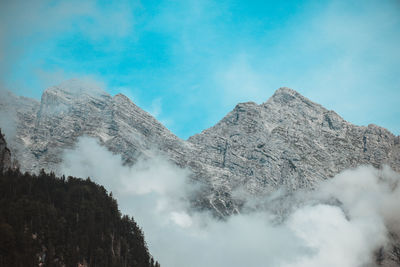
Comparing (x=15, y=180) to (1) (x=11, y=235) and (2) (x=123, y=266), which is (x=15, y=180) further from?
(2) (x=123, y=266)

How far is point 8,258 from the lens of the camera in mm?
152500

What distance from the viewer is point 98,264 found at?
189 m

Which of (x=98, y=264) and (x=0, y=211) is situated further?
(x=98, y=264)

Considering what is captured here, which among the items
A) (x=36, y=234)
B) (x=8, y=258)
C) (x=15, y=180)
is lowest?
(x=8, y=258)

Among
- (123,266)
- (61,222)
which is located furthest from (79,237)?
(123,266)

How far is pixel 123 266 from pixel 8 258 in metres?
56.5

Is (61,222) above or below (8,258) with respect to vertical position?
above

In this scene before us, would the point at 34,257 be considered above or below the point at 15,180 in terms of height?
below

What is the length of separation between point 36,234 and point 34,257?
17.3 m

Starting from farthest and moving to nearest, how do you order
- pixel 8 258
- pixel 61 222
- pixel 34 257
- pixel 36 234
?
pixel 61 222, pixel 36 234, pixel 34 257, pixel 8 258

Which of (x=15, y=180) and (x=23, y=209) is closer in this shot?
(x=23, y=209)

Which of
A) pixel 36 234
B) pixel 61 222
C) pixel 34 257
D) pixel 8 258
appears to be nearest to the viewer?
pixel 8 258

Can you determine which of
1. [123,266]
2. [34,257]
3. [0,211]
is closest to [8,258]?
[34,257]

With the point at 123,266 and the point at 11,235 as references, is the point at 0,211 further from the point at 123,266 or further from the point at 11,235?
the point at 123,266
